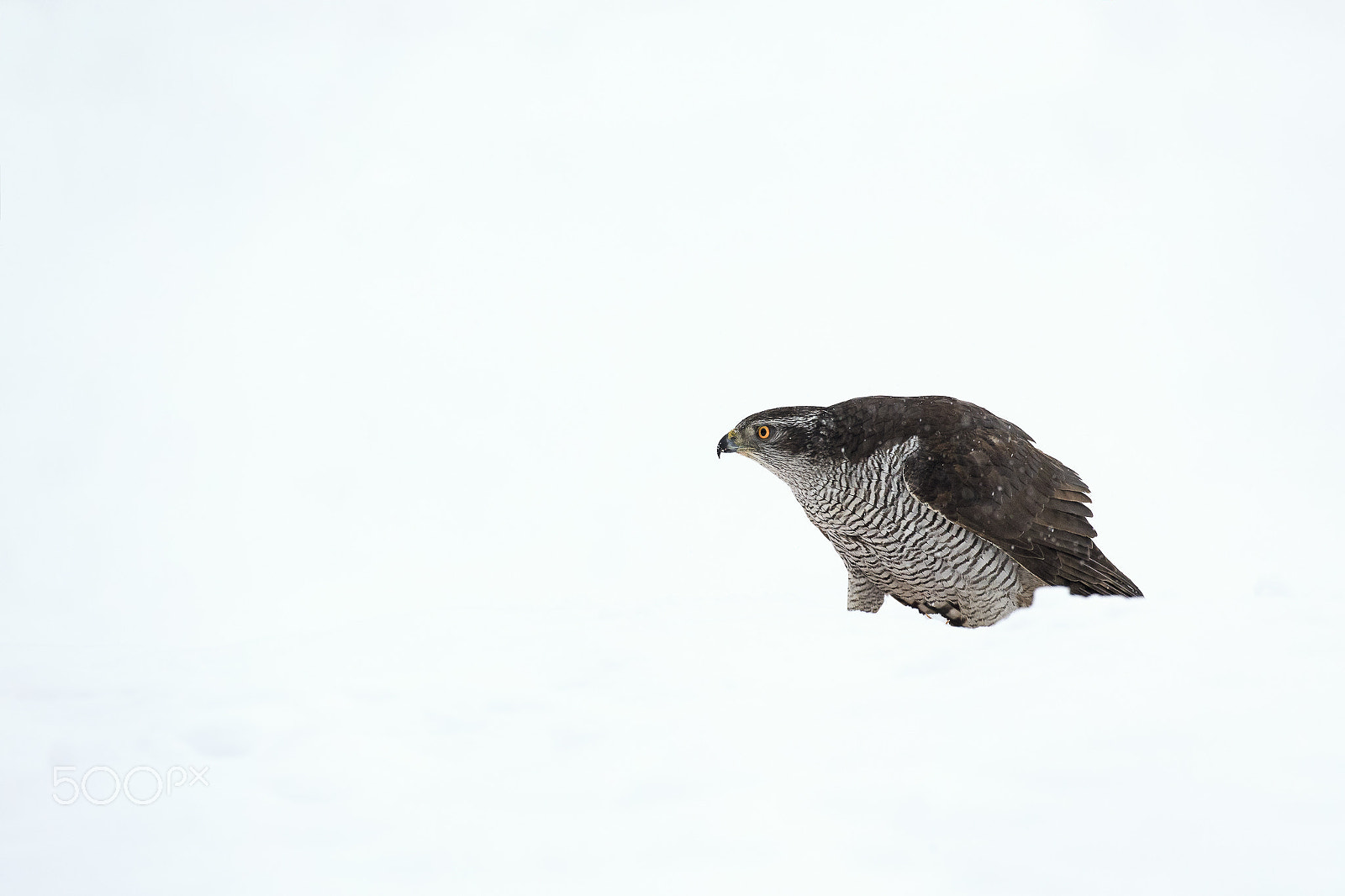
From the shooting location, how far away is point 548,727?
414 centimetres

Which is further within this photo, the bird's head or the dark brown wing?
the bird's head

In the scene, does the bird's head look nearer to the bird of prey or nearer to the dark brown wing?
the bird of prey

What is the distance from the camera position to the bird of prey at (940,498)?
6551 mm

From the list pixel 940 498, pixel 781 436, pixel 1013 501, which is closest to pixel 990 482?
pixel 1013 501

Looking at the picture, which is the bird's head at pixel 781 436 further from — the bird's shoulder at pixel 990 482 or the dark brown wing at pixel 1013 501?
the dark brown wing at pixel 1013 501

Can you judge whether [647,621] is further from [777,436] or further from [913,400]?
[913,400]

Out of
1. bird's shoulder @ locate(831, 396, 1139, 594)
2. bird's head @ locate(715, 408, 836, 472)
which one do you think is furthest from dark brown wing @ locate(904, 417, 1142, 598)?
bird's head @ locate(715, 408, 836, 472)

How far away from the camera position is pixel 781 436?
23.4 ft

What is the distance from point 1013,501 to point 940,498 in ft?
1.83

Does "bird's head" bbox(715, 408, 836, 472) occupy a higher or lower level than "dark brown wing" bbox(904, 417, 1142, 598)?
higher

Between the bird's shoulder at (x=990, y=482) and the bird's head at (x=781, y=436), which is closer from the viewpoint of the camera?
the bird's shoulder at (x=990, y=482)

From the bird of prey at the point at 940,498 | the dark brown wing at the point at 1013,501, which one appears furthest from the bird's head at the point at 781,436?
the dark brown wing at the point at 1013,501

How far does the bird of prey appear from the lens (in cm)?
655

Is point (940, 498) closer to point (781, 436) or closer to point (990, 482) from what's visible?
point (990, 482)
